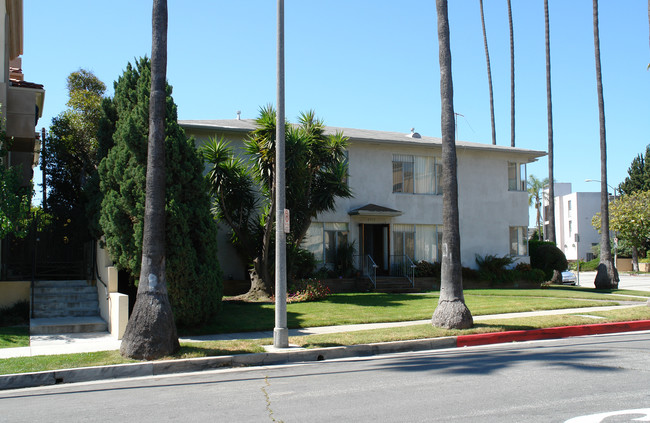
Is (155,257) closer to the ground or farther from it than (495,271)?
farther from it

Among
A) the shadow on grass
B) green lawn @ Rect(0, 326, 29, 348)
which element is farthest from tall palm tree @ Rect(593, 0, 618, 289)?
green lawn @ Rect(0, 326, 29, 348)

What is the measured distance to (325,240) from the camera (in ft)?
76.0

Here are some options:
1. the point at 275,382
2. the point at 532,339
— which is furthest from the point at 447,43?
the point at 275,382

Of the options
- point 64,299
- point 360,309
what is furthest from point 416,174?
point 64,299

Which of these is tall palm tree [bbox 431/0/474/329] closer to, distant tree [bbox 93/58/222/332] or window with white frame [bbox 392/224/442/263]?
distant tree [bbox 93/58/222/332]

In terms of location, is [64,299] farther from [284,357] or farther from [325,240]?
[325,240]

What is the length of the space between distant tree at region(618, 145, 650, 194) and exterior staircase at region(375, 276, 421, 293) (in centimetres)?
4395

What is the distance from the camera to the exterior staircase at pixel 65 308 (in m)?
12.5

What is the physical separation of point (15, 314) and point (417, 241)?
1653 centimetres

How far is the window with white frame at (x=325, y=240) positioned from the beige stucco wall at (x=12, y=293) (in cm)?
1075

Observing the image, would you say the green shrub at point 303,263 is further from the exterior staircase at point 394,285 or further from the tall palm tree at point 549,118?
the tall palm tree at point 549,118

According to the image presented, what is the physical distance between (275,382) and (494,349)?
4.92 metres

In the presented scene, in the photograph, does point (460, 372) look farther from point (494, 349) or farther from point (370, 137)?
point (370, 137)

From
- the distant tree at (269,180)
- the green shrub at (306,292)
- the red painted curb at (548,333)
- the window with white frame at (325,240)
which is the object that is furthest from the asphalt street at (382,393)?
the window with white frame at (325,240)
